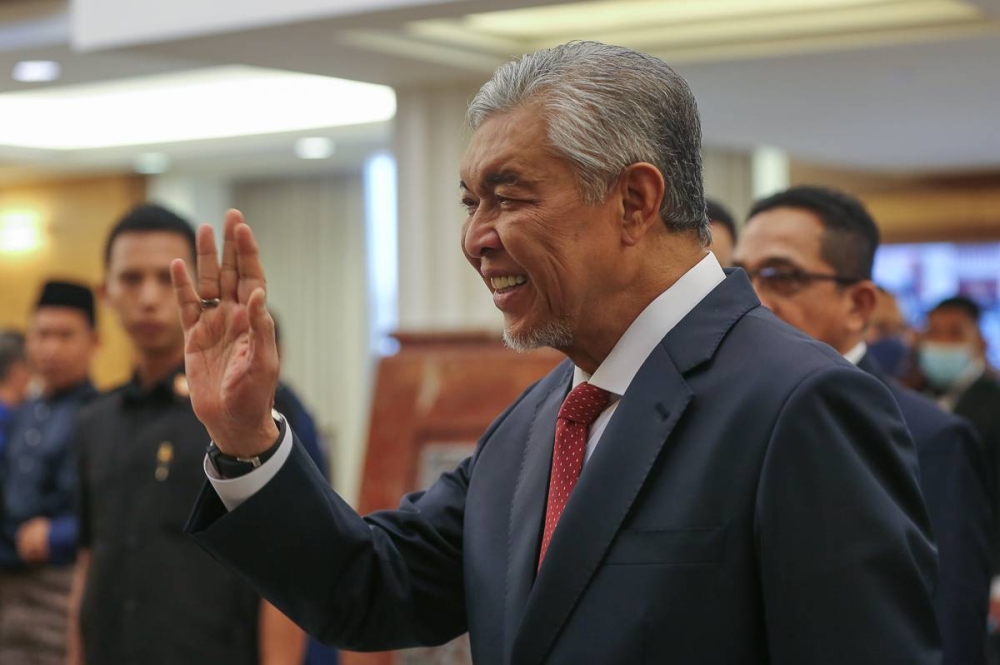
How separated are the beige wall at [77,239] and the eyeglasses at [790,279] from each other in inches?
381

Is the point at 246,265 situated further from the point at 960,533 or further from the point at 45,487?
the point at 45,487

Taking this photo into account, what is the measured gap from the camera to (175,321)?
11.3 ft

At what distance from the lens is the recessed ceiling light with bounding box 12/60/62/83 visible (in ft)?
25.3

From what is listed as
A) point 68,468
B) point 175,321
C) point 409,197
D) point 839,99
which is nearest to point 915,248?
point 839,99

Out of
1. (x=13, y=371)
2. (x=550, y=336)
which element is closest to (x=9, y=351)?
(x=13, y=371)

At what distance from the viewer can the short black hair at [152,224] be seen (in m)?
3.48

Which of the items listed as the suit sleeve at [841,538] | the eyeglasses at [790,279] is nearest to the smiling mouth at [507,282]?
the suit sleeve at [841,538]

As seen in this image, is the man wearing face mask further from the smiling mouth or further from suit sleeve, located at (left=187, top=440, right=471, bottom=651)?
the smiling mouth

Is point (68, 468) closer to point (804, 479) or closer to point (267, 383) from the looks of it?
point (267, 383)

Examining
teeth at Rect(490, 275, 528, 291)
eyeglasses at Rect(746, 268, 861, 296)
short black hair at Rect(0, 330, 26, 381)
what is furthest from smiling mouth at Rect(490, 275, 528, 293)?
short black hair at Rect(0, 330, 26, 381)

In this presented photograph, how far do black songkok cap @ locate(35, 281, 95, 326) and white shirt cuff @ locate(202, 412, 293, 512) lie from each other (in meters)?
3.78

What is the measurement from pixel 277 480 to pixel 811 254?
1692mm

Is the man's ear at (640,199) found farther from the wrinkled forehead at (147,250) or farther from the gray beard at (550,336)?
the wrinkled forehead at (147,250)

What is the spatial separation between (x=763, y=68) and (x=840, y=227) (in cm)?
390
